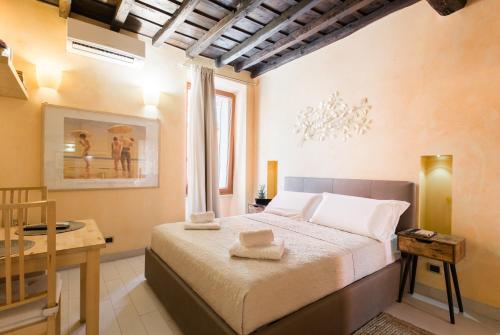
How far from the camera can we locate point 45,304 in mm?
1303

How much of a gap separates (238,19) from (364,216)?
2.45 meters

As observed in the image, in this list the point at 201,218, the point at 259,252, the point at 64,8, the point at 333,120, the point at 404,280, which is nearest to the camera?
the point at 259,252

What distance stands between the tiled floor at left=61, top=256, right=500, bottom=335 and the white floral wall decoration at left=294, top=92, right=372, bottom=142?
1844 mm

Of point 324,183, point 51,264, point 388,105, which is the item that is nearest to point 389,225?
point 324,183

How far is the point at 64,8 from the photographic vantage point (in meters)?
2.65

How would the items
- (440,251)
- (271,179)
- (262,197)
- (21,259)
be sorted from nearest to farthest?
(21,259) < (440,251) < (262,197) < (271,179)

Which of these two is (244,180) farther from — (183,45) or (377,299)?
(377,299)

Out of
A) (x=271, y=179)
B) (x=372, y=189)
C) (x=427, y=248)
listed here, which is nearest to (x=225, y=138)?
(x=271, y=179)

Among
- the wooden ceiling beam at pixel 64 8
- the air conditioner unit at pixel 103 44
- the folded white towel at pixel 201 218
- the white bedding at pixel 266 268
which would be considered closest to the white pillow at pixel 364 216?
the white bedding at pixel 266 268

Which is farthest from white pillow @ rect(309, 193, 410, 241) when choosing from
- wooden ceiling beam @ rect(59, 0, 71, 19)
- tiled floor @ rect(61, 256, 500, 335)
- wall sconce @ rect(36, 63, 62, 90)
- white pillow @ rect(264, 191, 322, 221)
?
wooden ceiling beam @ rect(59, 0, 71, 19)

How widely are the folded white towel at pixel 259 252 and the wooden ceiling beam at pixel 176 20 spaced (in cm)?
235

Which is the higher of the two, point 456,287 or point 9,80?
point 9,80

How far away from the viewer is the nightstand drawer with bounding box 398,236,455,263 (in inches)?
75.1

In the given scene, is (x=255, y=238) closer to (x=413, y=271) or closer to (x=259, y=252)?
(x=259, y=252)
